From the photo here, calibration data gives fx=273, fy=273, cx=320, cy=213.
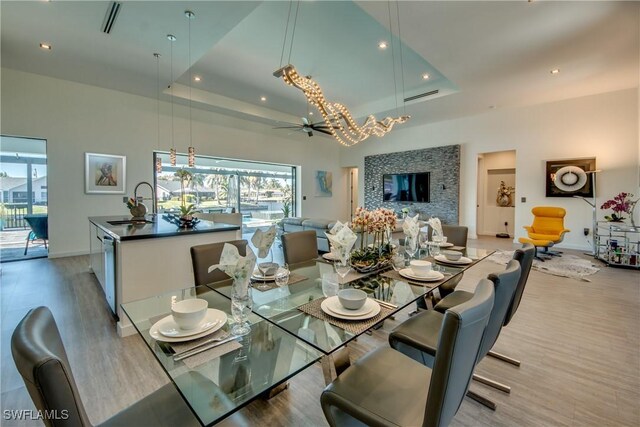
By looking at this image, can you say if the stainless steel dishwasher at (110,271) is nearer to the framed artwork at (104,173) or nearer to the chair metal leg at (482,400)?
the chair metal leg at (482,400)

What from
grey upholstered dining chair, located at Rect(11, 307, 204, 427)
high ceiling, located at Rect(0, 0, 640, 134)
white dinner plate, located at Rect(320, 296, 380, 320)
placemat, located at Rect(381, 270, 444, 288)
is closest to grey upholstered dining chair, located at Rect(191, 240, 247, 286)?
white dinner plate, located at Rect(320, 296, 380, 320)

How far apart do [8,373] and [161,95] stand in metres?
5.56

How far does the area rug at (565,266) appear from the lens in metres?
4.31

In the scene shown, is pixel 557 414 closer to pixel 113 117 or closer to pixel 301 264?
pixel 301 264

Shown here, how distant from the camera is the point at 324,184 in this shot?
33.1 ft

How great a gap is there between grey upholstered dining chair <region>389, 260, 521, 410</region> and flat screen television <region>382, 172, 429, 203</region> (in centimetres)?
707

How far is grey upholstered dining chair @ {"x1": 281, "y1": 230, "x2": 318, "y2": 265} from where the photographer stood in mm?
2440

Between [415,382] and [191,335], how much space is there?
986 mm

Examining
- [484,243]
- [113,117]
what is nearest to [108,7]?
[113,117]

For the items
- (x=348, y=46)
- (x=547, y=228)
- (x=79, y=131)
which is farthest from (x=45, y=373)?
(x=547, y=228)

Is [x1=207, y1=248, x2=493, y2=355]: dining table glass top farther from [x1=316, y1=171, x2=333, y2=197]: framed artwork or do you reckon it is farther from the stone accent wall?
[x1=316, y1=171, x2=333, y2=197]: framed artwork

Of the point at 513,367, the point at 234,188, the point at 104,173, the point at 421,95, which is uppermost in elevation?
the point at 421,95

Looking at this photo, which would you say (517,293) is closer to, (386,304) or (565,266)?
(386,304)

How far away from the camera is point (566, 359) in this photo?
2154 millimetres
